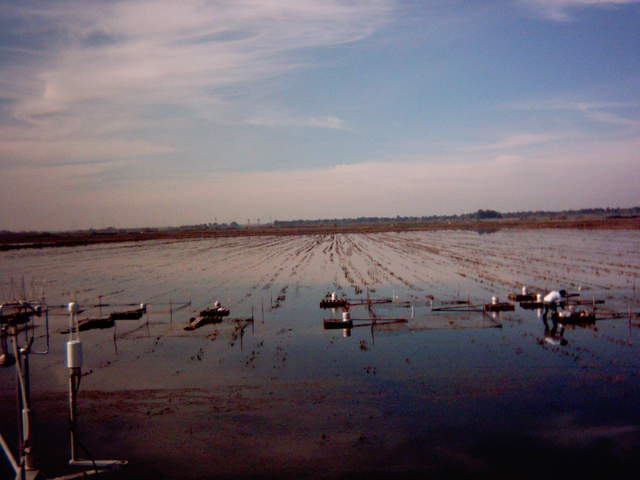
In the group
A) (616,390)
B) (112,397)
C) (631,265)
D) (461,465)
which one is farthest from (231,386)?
(631,265)

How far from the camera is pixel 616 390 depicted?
54.2 ft

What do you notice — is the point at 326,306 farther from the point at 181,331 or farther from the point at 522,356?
the point at 522,356

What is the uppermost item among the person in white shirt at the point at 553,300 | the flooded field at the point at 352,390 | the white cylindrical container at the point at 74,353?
the white cylindrical container at the point at 74,353

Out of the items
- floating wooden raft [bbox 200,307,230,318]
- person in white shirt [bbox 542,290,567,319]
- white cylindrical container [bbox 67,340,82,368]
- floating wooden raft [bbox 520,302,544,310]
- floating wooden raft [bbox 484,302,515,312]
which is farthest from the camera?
floating wooden raft [bbox 520,302,544,310]

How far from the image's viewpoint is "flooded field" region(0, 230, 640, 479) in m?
12.7

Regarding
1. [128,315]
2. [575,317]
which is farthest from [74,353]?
[575,317]

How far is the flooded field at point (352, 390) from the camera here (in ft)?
41.8

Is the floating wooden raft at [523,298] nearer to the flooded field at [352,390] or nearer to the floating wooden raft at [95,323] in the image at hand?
the flooded field at [352,390]

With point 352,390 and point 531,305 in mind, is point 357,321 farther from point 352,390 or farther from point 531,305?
point 531,305

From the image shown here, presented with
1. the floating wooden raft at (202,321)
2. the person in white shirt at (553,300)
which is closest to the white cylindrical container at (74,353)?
the floating wooden raft at (202,321)

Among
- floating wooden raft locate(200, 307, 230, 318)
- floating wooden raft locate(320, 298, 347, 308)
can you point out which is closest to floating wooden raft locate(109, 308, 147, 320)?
floating wooden raft locate(200, 307, 230, 318)

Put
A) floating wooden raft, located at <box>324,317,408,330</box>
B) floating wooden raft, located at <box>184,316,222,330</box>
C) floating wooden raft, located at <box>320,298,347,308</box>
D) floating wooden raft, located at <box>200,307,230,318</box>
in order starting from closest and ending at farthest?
1. floating wooden raft, located at <box>324,317,408,330</box>
2. floating wooden raft, located at <box>184,316,222,330</box>
3. floating wooden raft, located at <box>200,307,230,318</box>
4. floating wooden raft, located at <box>320,298,347,308</box>

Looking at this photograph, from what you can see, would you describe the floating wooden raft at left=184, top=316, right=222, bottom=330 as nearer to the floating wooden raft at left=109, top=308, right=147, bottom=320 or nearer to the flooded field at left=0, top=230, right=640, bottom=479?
the flooded field at left=0, top=230, right=640, bottom=479

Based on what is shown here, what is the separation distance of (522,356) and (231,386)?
35.4 feet
